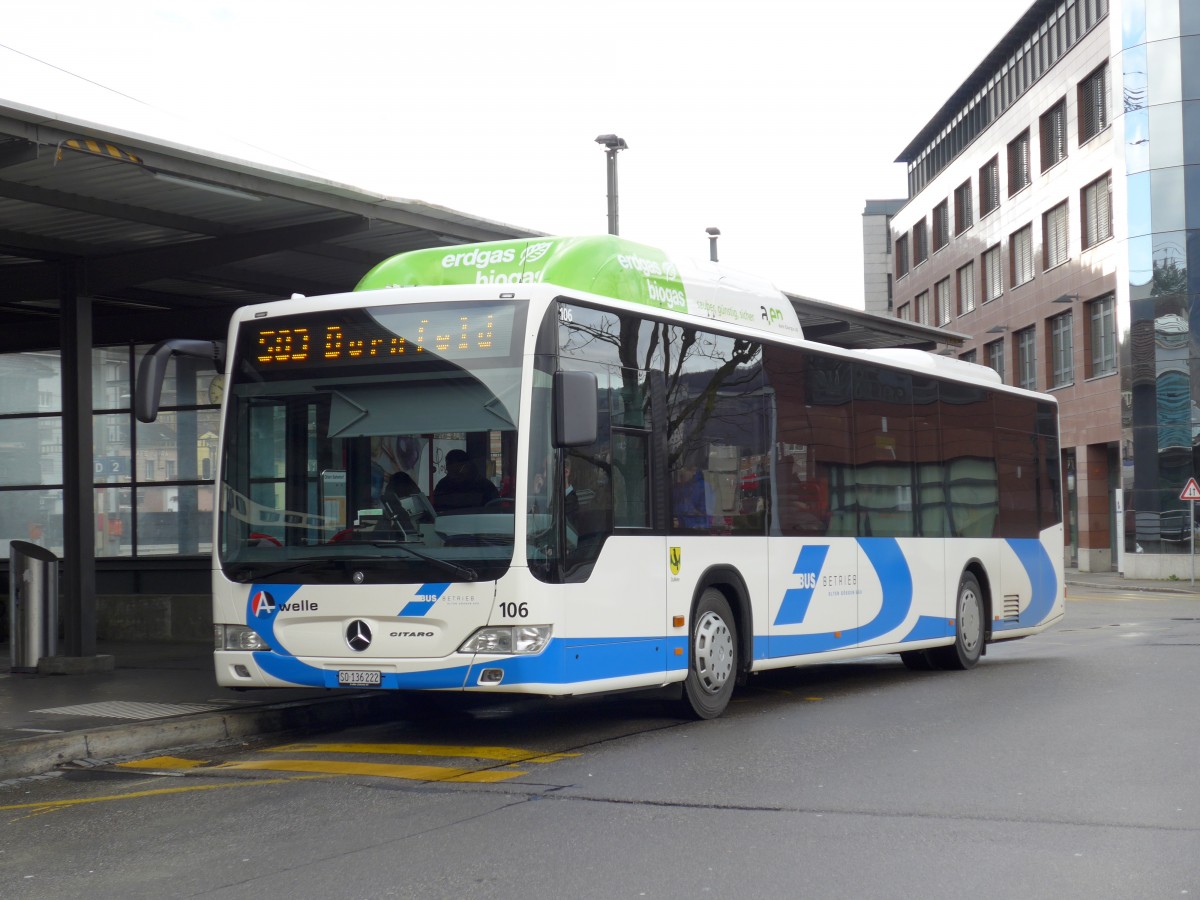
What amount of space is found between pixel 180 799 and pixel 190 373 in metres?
11.1

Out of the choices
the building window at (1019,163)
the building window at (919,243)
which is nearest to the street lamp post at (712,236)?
the building window at (1019,163)

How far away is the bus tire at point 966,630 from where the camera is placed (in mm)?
15648

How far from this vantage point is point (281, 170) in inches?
483

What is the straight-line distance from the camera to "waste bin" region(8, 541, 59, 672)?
1459cm

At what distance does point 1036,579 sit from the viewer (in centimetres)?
1753

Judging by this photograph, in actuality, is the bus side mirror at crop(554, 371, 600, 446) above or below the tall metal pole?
below

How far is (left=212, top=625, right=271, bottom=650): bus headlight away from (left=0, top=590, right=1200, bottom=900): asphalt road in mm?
704

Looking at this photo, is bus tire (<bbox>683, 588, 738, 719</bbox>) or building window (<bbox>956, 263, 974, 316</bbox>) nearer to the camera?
bus tire (<bbox>683, 588, 738, 719</bbox>)

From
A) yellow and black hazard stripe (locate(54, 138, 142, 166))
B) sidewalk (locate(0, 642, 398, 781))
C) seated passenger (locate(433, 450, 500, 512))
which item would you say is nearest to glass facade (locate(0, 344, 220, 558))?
sidewalk (locate(0, 642, 398, 781))

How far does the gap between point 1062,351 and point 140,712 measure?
43648 millimetres

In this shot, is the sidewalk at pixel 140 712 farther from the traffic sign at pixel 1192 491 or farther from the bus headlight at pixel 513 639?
the traffic sign at pixel 1192 491

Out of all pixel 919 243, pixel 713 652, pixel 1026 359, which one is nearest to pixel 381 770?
pixel 713 652

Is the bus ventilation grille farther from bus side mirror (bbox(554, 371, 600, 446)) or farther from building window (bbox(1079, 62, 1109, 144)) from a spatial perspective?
building window (bbox(1079, 62, 1109, 144))

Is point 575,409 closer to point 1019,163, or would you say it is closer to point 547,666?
point 547,666
